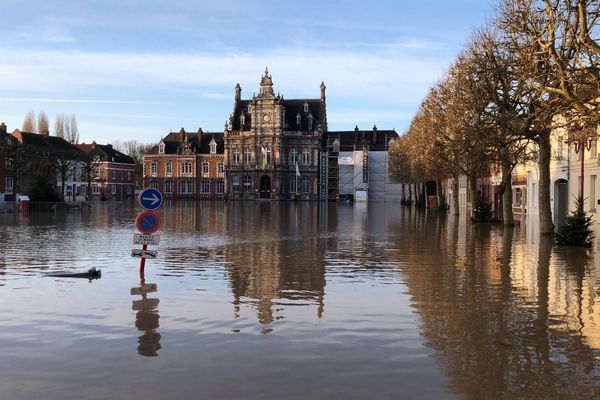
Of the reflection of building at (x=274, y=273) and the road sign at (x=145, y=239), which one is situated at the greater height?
the road sign at (x=145, y=239)

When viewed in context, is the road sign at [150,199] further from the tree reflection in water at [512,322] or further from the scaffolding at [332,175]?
the scaffolding at [332,175]

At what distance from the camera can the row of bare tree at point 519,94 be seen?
14.7 metres

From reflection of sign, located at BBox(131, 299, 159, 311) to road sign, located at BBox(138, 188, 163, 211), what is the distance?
2.62 metres

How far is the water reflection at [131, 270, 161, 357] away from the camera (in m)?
7.61

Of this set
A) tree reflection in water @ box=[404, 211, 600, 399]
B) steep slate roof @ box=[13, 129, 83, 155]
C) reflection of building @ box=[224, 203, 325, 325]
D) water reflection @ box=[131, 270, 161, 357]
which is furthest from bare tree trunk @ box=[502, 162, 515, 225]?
steep slate roof @ box=[13, 129, 83, 155]

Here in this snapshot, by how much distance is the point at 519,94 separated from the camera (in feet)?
74.8

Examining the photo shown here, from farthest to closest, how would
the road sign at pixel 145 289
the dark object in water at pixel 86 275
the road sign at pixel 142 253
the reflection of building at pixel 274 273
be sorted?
the dark object in water at pixel 86 275
the road sign at pixel 142 253
the road sign at pixel 145 289
the reflection of building at pixel 274 273

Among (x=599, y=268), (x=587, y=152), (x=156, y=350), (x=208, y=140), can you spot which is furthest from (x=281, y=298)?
(x=208, y=140)

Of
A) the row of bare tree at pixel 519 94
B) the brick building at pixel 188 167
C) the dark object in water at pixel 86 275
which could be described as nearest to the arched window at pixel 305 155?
the brick building at pixel 188 167

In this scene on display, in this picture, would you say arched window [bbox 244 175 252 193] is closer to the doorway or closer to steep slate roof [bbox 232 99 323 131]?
the doorway

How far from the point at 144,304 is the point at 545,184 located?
58.5ft

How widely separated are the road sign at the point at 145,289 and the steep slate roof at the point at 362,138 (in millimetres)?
105765

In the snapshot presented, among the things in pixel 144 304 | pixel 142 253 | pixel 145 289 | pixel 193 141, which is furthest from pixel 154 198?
pixel 193 141

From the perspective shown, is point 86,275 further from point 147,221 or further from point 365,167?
point 365,167
